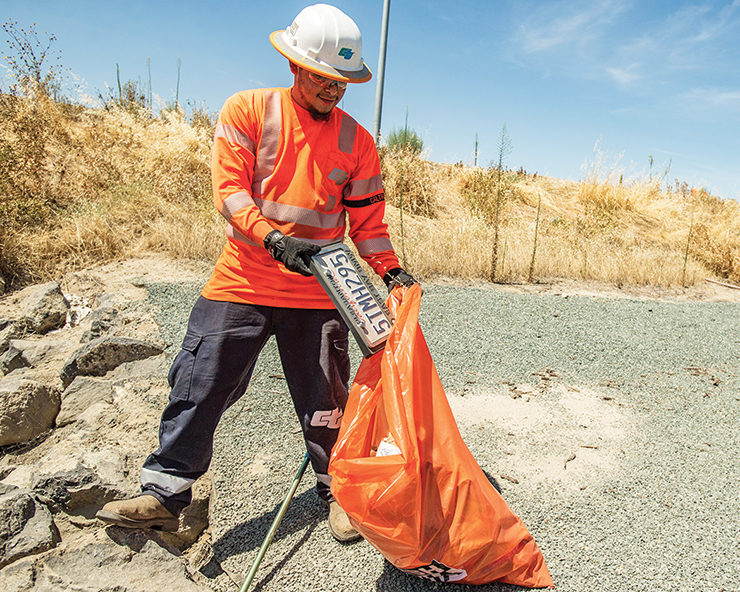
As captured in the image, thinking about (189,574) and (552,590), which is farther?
(189,574)

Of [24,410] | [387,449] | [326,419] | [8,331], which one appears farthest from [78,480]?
[8,331]

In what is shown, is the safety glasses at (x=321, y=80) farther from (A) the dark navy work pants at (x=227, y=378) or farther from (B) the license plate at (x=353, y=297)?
(A) the dark navy work pants at (x=227, y=378)

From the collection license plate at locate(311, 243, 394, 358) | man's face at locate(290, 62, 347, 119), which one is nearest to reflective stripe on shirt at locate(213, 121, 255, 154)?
man's face at locate(290, 62, 347, 119)

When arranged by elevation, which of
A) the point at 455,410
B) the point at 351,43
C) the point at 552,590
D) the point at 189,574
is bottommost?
the point at 189,574

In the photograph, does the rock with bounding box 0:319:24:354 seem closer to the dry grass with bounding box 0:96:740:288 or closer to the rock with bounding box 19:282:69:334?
the rock with bounding box 19:282:69:334

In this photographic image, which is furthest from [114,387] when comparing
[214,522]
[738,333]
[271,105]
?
[738,333]

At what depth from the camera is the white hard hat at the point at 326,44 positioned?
6.18 ft

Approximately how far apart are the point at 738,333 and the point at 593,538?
4.10 metres

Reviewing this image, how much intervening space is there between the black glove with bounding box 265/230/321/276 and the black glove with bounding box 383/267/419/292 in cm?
41

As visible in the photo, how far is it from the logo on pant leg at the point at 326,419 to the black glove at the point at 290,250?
605mm

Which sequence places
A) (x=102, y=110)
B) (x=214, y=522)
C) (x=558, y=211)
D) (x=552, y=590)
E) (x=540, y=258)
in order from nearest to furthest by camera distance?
1. (x=552, y=590)
2. (x=214, y=522)
3. (x=540, y=258)
4. (x=102, y=110)
5. (x=558, y=211)

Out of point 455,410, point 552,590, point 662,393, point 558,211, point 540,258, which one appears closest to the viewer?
point 552,590

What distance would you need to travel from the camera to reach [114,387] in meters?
3.27

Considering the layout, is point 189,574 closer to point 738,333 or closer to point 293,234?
point 293,234
